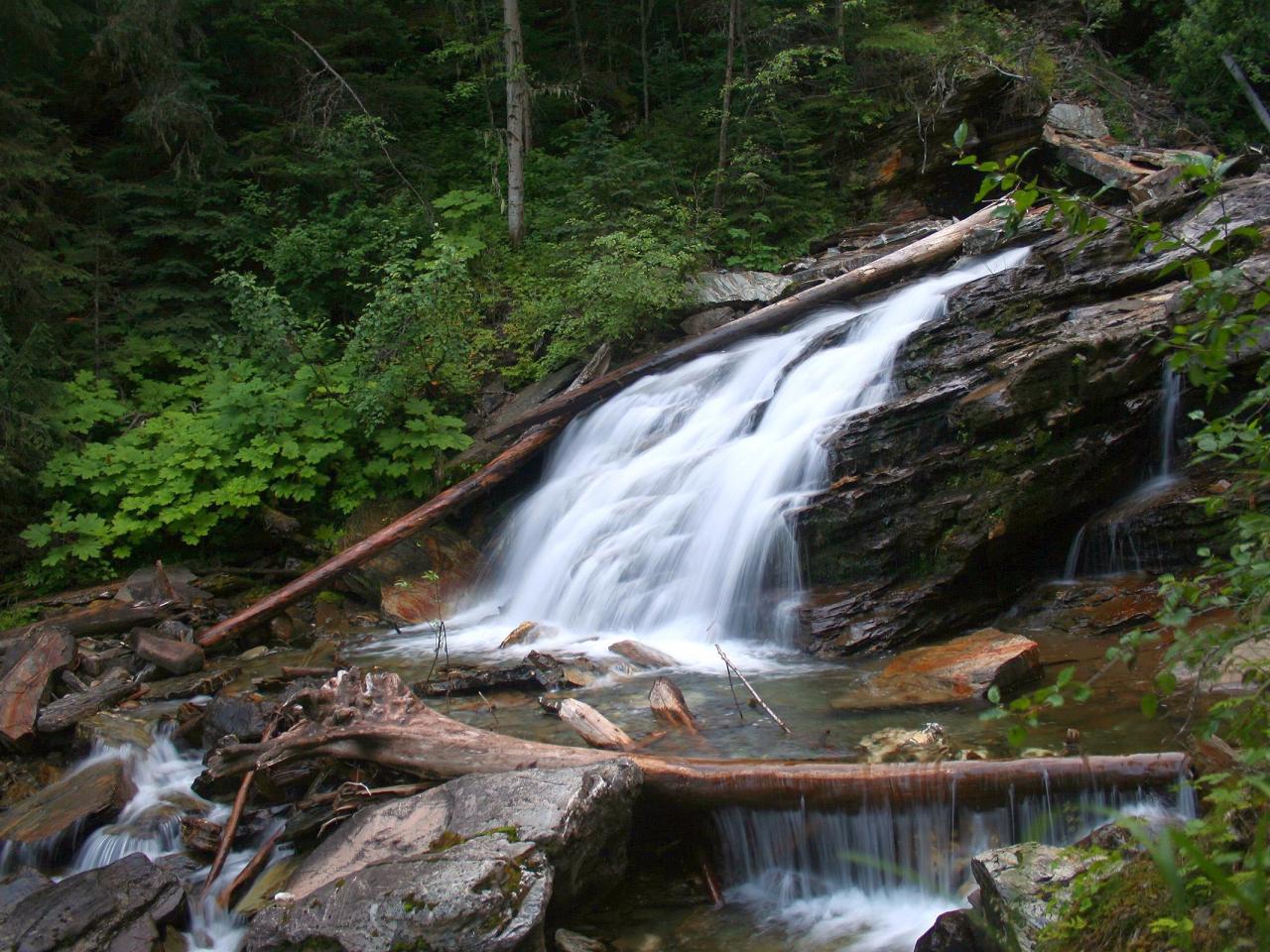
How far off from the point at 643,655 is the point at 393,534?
3343 millimetres

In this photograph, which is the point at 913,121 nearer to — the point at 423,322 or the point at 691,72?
the point at 691,72

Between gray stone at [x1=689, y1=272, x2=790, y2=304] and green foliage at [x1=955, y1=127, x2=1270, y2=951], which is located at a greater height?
gray stone at [x1=689, y1=272, x2=790, y2=304]

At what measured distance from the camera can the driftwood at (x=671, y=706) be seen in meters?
5.52

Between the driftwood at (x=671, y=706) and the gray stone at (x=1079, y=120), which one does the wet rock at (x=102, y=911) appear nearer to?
the driftwood at (x=671, y=706)

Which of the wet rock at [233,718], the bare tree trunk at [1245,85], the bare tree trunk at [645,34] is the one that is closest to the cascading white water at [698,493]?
the wet rock at [233,718]

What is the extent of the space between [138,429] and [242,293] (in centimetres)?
195

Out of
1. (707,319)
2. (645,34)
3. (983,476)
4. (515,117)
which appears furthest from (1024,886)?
(645,34)

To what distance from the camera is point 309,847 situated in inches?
181

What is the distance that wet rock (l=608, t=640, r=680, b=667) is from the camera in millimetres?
6793

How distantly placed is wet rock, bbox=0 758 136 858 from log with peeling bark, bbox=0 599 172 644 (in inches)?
120

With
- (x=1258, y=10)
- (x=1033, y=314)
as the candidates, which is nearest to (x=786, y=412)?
(x=1033, y=314)

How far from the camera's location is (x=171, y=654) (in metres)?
7.55

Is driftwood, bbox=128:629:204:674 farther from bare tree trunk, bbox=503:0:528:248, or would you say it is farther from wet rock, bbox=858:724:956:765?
bare tree trunk, bbox=503:0:528:248

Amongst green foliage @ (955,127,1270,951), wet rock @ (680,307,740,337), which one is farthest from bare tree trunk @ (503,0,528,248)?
green foliage @ (955,127,1270,951)
